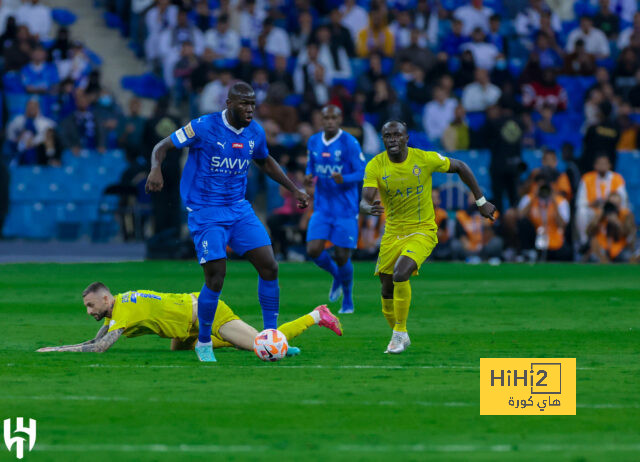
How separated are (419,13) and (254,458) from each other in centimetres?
2324

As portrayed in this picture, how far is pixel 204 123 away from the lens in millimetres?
11086

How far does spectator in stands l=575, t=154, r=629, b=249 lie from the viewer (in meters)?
24.3

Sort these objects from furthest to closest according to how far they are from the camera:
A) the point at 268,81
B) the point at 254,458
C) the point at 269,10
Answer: the point at 269,10 < the point at 268,81 < the point at 254,458

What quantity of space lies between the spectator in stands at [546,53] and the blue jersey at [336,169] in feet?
44.2

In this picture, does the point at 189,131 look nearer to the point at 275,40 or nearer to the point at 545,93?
the point at 275,40

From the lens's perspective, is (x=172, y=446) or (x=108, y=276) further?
(x=108, y=276)

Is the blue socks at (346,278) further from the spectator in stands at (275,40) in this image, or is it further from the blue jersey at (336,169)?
the spectator in stands at (275,40)

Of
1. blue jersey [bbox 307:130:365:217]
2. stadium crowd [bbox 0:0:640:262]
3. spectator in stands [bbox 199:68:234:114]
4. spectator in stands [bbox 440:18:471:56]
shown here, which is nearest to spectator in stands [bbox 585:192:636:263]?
stadium crowd [bbox 0:0:640:262]

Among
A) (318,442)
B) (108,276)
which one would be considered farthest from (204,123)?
(108,276)

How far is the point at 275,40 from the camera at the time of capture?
91.7 feet

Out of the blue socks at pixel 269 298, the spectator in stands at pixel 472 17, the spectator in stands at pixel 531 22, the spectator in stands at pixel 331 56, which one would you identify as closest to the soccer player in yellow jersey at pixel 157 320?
the blue socks at pixel 269 298

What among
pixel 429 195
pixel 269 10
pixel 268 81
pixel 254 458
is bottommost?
pixel 254 458

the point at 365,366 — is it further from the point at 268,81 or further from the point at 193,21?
the point at 193,21

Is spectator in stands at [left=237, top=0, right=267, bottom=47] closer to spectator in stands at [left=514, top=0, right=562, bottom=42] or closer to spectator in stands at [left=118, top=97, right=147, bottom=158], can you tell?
spectator in stands at [left=118, top=97, right=147, bottom=158]
